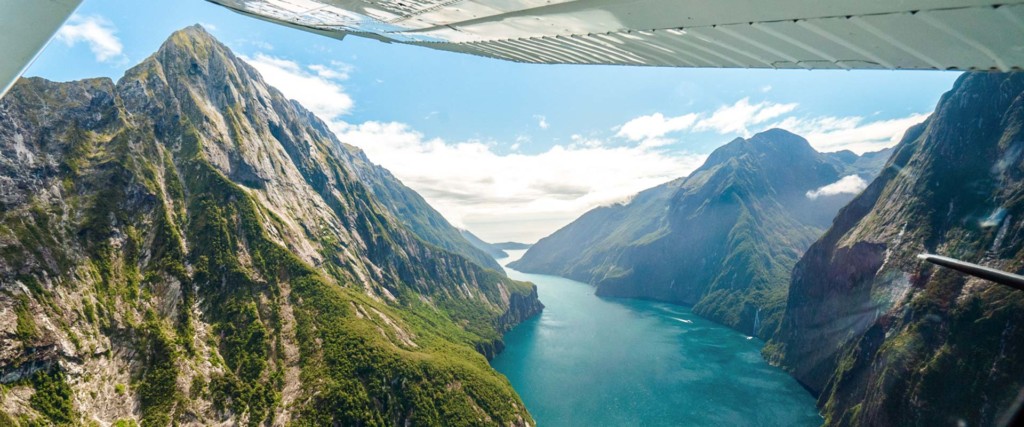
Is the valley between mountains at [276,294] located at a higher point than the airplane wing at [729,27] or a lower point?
lower

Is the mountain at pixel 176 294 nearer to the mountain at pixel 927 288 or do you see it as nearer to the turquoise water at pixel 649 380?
the turquoise water at pixel 649 380

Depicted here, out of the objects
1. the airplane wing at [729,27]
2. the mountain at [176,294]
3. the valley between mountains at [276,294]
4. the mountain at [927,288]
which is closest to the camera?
the airplane wing at [729,27]

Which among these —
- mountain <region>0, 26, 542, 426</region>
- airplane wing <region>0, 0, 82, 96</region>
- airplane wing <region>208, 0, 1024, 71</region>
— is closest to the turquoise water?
mountain <region>0, 26, 542, 426</region>

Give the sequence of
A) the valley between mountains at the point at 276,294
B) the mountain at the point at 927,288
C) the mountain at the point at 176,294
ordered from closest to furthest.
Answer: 1. the mountain at the point at 927,288
2. the valley between mountains at the point at 276,294
3. the mountain at the point at 176,294

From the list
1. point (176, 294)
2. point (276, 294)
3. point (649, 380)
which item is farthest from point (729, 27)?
point (649, 380)

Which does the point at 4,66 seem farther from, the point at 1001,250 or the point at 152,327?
the point at 1001,250

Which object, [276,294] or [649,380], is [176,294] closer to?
[276,294]

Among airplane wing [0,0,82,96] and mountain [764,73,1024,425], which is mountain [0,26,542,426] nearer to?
mountain [764,73,1024,425]

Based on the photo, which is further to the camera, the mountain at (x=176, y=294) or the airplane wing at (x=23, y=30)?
the mountain at (x=176, y=294)

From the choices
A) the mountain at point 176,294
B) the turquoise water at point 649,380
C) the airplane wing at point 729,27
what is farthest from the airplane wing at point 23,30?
the turquoise water at point 649,380
